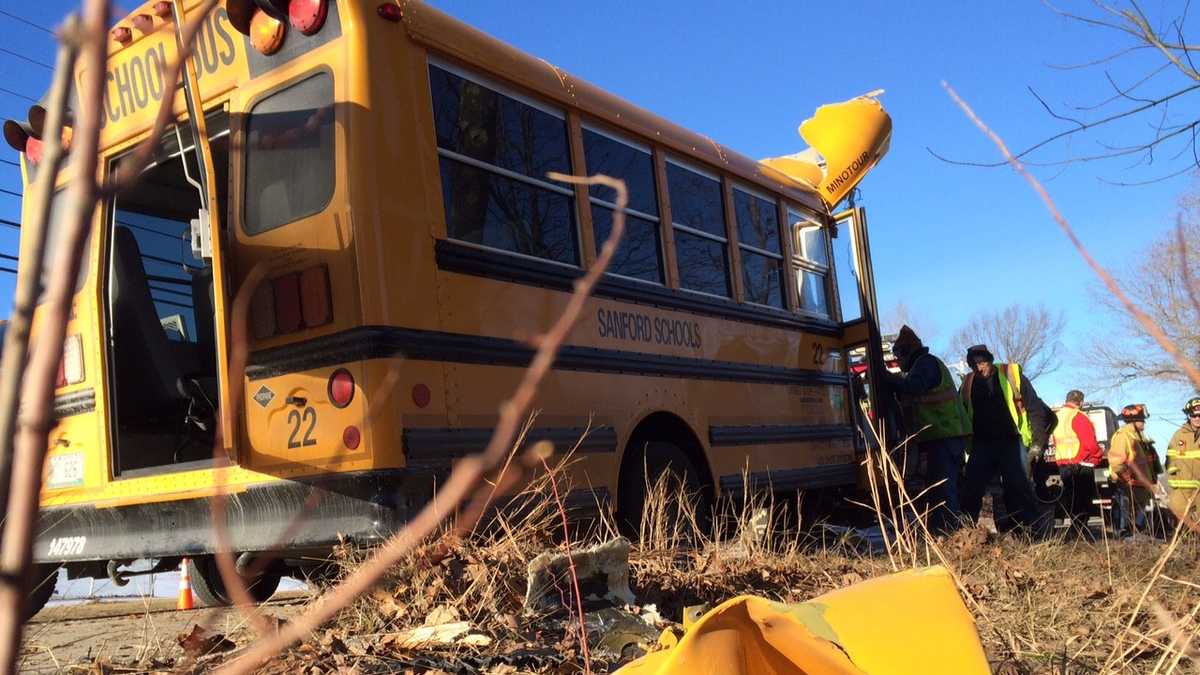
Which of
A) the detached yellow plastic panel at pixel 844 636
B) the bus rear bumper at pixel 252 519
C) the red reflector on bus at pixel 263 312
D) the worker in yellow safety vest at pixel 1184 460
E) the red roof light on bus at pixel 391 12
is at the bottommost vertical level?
the worker in yellow safety vest at pixel 1184 460

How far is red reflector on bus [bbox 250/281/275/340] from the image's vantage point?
11.5ft

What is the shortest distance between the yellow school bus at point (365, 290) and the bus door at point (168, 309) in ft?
0.04

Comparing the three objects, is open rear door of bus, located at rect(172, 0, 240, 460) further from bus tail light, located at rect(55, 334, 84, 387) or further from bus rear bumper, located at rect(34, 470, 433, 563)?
bus tail light, located at rect(55, 334, 84, 387)

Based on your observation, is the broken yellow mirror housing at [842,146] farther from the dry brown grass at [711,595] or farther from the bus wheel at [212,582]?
the bus wheel at [212,582]

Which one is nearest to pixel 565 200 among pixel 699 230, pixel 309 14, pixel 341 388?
pixel 699 230

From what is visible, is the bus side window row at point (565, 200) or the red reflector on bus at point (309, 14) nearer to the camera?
the red reflector on bus at point (309, 14)

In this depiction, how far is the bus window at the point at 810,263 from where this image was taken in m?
6.15

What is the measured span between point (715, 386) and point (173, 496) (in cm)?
265

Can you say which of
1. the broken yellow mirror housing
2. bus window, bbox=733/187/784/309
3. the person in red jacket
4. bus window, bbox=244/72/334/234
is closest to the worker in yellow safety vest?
the person in red jacket

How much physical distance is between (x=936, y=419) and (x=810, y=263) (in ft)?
5.43

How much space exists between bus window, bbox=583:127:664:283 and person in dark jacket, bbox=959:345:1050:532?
369 cm

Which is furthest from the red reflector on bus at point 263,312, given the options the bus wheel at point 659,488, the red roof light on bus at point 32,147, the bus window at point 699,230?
the bus window at point 699,230

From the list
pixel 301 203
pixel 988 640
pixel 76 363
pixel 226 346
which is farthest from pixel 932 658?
pixel 76 363

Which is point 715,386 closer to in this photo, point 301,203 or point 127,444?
point 301,203
